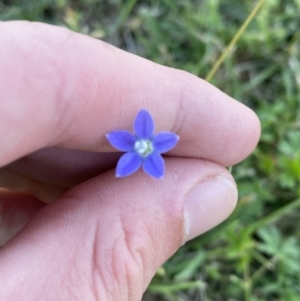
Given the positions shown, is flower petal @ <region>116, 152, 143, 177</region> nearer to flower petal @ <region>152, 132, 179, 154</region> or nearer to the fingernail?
flower petal @ <region>152, 132, 179, 154</region>

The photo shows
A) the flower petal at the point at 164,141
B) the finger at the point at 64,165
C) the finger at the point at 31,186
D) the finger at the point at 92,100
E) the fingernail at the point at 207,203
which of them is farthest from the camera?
the finger at the point at 31,186

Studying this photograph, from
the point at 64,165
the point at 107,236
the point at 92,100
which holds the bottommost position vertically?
the point at 64,165

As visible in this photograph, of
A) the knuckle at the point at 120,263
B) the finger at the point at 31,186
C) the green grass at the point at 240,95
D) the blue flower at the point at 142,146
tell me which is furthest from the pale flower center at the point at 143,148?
the green grass at the point at 240,95

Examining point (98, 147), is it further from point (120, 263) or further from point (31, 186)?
point (31, 186)

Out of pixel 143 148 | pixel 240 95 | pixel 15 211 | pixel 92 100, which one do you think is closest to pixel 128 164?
pixel 143 148

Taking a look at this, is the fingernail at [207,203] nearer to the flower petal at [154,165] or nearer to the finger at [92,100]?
the finger at [92,100]

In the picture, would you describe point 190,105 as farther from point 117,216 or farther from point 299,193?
point 299,193

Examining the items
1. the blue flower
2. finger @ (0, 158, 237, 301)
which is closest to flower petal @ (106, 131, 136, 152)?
the blue flower
